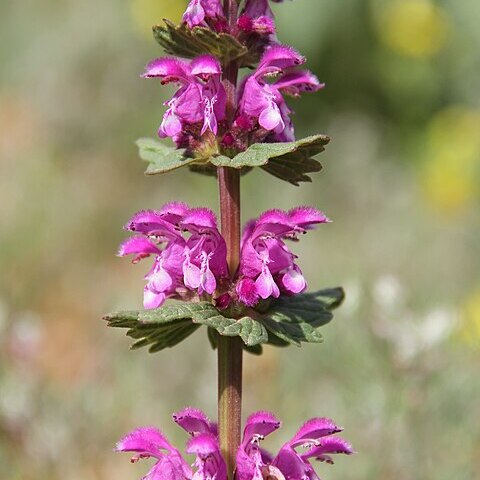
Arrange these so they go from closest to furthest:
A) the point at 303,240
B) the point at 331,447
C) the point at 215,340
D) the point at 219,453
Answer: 1. the point at 219,453
2. the point at 331,447
3. the point at 215,340
4. the point at 303,240

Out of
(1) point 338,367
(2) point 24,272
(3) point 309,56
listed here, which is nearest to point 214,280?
(1) point 338,367

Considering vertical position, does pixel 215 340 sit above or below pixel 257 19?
below

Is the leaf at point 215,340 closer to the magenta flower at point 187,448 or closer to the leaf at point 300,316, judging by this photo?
the leaf at point 300,316

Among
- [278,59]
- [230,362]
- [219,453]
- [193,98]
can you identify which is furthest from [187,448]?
[278,59]

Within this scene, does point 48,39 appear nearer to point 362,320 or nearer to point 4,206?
point 4,206

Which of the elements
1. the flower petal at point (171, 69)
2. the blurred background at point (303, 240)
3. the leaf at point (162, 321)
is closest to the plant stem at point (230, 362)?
the leaf at point (162, 321)

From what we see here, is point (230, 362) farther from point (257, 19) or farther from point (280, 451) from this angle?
point (257, 19)

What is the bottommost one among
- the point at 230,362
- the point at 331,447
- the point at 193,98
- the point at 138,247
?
the point at 331,447
